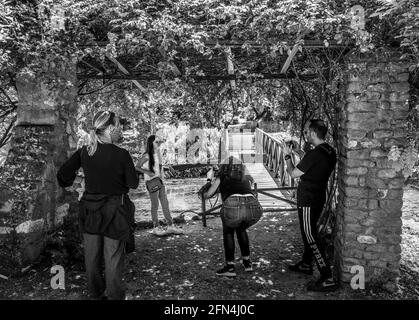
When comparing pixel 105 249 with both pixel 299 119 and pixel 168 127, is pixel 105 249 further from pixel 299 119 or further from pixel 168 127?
pixel 168 127

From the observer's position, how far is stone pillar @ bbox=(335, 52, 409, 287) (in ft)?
11.7

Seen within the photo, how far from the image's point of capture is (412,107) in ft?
12.6

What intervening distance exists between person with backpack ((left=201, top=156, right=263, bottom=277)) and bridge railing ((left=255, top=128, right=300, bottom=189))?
4.71m

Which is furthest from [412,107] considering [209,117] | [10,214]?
[209,117]

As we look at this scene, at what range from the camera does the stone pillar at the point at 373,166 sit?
11.7ft

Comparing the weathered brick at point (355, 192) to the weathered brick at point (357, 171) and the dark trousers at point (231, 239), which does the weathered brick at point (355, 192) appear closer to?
the weathered brick at point (357, 171)

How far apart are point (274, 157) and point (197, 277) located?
7064mm

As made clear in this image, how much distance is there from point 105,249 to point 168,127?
921 cm

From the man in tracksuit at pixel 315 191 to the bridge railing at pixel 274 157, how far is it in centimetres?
464

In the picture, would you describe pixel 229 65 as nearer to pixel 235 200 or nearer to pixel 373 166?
pixel 235 200

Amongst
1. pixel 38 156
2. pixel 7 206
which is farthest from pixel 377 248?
pixel 7 206

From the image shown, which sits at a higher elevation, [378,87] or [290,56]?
[290,56]

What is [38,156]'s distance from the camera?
4.12 metres

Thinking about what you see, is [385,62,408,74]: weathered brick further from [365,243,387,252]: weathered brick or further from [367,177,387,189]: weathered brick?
[365,243,387,252]: weathered brick
